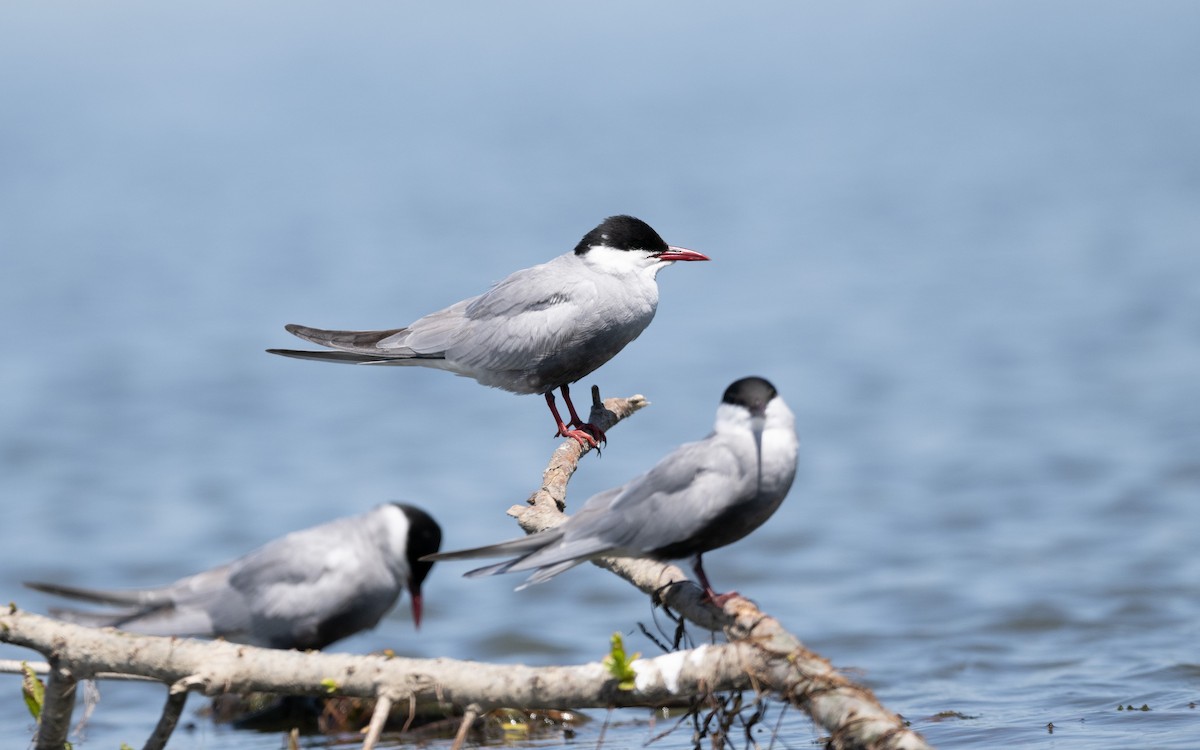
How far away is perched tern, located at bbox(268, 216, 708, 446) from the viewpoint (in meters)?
7.70

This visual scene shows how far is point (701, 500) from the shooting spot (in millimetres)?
5262

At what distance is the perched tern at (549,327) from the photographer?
770 cm

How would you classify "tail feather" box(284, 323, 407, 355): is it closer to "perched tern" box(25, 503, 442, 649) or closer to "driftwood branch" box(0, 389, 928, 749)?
"perched tern" box(25, 503, 442, 649)

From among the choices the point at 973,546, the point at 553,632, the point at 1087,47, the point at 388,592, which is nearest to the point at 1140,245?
the point at 973,546

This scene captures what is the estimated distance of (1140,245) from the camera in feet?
100

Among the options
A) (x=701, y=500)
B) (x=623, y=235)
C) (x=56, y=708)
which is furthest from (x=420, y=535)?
(x=623, y=235)

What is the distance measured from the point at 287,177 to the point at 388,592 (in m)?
45.6

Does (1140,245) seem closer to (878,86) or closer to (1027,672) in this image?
(1027,672)

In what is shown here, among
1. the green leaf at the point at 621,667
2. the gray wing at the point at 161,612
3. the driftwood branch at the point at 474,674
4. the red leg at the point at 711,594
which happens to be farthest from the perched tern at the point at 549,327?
the green leaf at the point at 621,667

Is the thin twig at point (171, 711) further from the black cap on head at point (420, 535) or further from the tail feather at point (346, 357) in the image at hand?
the tail feather at point (346, 357)

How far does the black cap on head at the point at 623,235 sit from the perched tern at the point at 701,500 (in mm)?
2705

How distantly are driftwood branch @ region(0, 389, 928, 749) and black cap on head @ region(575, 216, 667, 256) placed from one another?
124 inches

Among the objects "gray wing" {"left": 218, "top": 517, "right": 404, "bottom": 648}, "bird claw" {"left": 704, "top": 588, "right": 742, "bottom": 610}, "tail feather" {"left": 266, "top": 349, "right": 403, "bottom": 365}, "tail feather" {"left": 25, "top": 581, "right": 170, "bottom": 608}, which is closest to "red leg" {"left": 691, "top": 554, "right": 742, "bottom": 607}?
"bird claw" {"left": 704, "top": 588, "right": 742, "bottom": 610}

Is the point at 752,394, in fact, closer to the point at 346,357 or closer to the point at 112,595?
the point at 112,595
